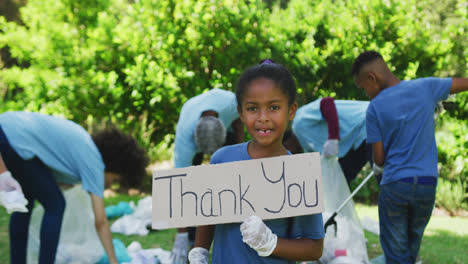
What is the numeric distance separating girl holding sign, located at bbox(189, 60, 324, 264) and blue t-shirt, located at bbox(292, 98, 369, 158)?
232cm

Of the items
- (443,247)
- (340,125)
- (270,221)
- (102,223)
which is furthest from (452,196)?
(270,221)

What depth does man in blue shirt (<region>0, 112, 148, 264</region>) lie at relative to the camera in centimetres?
232

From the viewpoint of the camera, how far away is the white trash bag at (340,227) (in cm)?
290

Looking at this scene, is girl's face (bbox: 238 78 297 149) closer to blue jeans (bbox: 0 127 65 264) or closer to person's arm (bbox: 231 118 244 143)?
blue jeans (bbox: 0 127 65 264)

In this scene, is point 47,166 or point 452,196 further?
point 452,196

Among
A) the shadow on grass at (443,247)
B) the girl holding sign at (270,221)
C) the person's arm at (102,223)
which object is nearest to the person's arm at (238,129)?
the person's arm at (102,223)

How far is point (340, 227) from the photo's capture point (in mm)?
3213

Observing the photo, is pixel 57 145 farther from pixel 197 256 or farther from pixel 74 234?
pixel 197 256

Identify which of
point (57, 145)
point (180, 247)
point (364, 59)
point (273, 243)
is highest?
point (364, 59)

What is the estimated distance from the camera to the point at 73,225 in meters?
3.18

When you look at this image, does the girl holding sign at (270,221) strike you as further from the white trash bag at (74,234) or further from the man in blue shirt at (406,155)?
the white trash bag at (74,234)

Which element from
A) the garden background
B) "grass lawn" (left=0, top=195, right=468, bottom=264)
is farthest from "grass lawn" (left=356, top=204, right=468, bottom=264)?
the garden background

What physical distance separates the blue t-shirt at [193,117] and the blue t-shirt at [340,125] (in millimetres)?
717

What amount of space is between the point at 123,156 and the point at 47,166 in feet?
1.54
